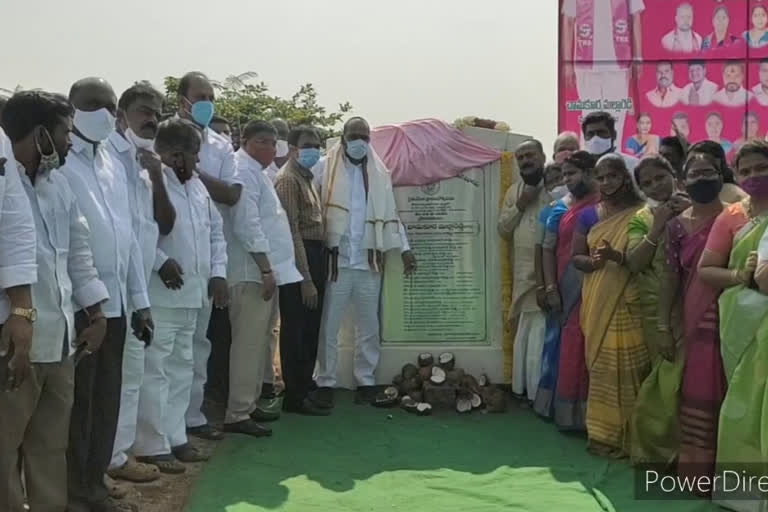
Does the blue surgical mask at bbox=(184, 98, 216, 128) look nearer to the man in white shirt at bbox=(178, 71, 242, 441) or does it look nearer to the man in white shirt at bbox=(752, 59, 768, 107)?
the man in white shirt at bbox=(178, 71, 242, 441)

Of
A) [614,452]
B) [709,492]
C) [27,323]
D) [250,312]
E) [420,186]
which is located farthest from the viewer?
[420,186]

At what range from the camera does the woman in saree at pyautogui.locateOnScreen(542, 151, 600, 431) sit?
5.47 m

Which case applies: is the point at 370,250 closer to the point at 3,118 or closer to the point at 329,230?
the point at 329,230

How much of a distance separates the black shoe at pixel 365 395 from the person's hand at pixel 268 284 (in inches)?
56.3

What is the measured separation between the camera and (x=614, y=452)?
5.04m

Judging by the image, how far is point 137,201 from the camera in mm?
4117

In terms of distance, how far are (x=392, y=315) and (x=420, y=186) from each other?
1095mm

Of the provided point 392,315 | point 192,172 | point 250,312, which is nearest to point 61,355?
point 192,172

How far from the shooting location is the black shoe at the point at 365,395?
6.43 metres

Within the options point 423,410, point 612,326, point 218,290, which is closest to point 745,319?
point 612,326

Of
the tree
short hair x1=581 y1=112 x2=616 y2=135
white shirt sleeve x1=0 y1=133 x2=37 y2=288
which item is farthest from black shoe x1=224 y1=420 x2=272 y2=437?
the tree

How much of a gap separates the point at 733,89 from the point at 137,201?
6.42 metres

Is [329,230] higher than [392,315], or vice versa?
[329,230]
